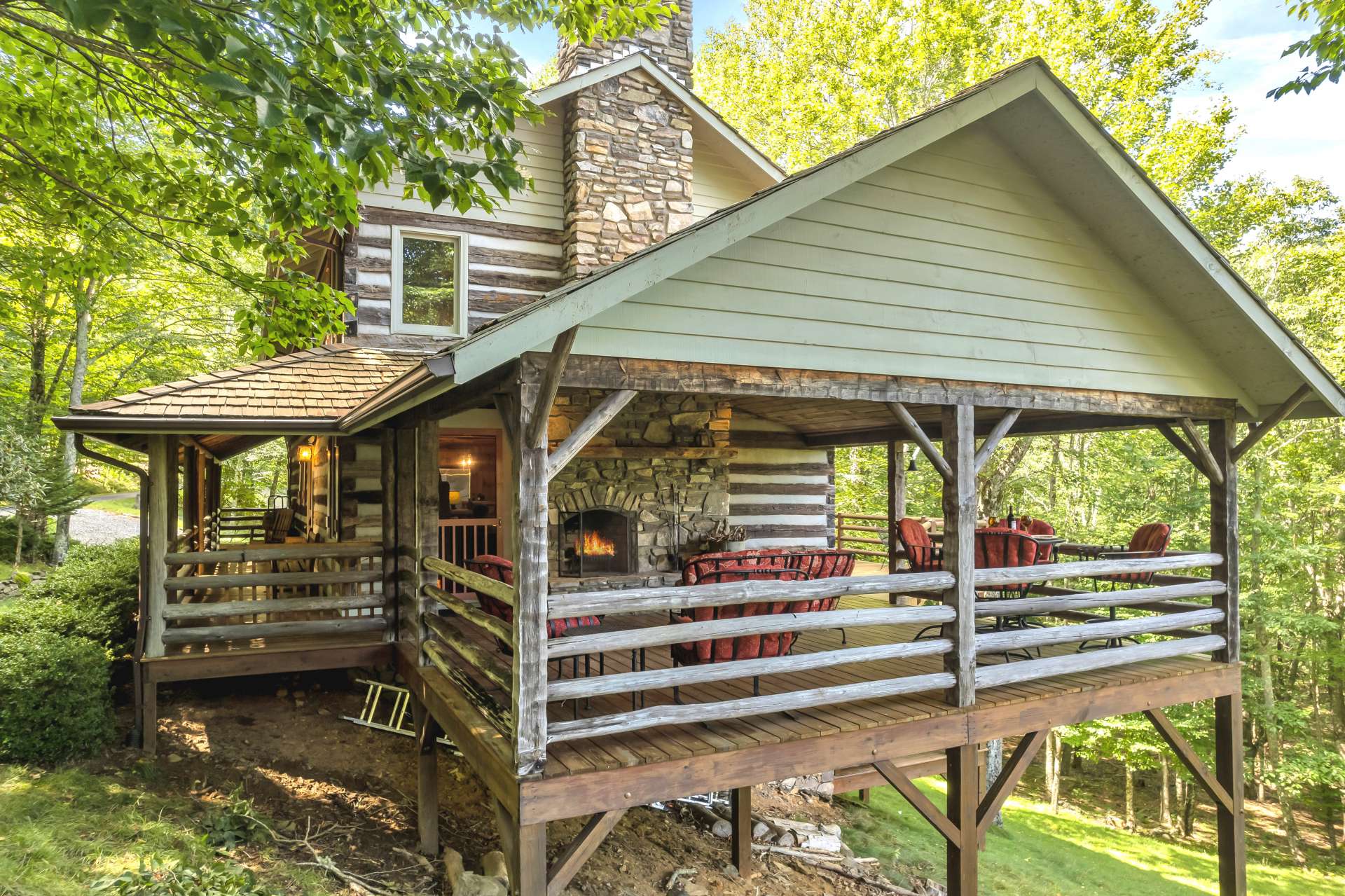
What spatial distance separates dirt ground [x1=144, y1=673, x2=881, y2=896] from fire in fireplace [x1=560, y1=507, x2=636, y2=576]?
256 cm

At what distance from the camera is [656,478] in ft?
30.5

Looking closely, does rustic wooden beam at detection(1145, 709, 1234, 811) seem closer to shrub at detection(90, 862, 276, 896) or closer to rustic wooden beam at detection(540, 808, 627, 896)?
rustic wooden beam at detection(540, 808, 627, 896)

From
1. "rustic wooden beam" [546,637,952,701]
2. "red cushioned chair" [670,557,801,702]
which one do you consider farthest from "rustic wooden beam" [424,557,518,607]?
"red cushioned chair" [670,557,801,702]

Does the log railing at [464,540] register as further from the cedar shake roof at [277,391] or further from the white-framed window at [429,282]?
A: the white-framed window at [429,282]

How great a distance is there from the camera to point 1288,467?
56.9 ft

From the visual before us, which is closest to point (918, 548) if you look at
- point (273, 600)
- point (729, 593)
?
point (729, 593)

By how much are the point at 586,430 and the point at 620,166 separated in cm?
628

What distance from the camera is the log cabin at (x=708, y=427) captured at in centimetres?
443

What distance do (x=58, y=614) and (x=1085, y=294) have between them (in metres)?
9.58

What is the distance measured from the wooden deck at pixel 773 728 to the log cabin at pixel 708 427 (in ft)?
0.09

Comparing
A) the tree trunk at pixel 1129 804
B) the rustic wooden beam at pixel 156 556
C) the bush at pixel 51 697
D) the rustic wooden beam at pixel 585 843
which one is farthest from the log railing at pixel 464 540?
the tree trunk at pixel 1129 804

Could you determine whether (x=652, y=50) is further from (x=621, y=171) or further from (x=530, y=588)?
(x=530, y=588)

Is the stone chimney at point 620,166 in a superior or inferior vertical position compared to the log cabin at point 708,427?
superior

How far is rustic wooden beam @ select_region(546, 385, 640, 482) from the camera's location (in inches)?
163
